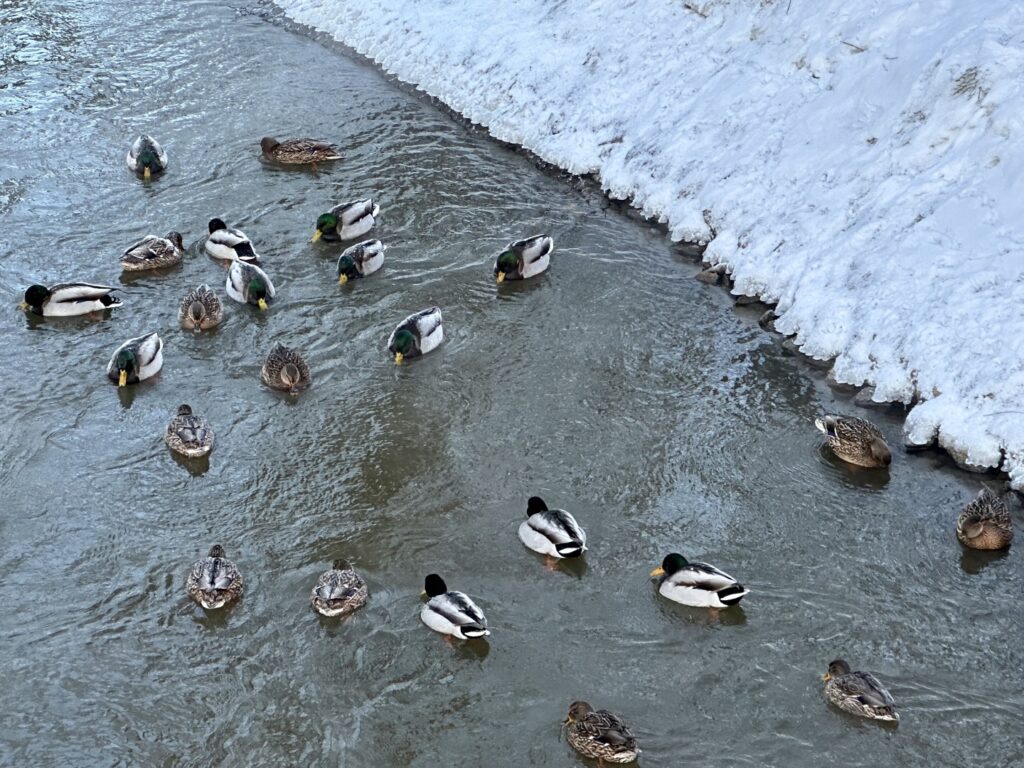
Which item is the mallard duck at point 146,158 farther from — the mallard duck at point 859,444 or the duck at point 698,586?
the duck at point 698,586

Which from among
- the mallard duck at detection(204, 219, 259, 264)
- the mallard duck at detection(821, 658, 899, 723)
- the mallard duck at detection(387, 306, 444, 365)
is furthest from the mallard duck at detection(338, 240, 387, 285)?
the mallard duck at detection(821, 658, 899, 723)

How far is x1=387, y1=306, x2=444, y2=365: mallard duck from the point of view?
12.7 meters

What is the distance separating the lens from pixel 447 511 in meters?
10.6

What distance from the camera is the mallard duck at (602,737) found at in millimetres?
8133

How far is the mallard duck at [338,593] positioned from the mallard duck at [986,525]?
16.5ft

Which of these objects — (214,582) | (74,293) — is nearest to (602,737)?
(214,582)

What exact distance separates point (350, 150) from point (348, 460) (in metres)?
7.46

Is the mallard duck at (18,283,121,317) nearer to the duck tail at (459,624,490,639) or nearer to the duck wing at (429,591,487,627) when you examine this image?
the duck wing at (429,591,487,627)

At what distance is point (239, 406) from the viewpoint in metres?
12.0

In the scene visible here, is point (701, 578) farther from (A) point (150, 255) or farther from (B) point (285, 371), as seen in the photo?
(A) point (150, 255)

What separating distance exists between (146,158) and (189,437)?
6476 millimetres

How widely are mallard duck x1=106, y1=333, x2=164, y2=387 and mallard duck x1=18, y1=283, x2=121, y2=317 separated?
1.15 meters

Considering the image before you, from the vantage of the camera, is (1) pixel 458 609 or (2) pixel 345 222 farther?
(2) pixel 345 222

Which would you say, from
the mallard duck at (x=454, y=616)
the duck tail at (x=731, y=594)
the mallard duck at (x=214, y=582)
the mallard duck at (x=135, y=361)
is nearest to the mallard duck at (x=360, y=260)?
the mallard duck at (x=135, y=361)
